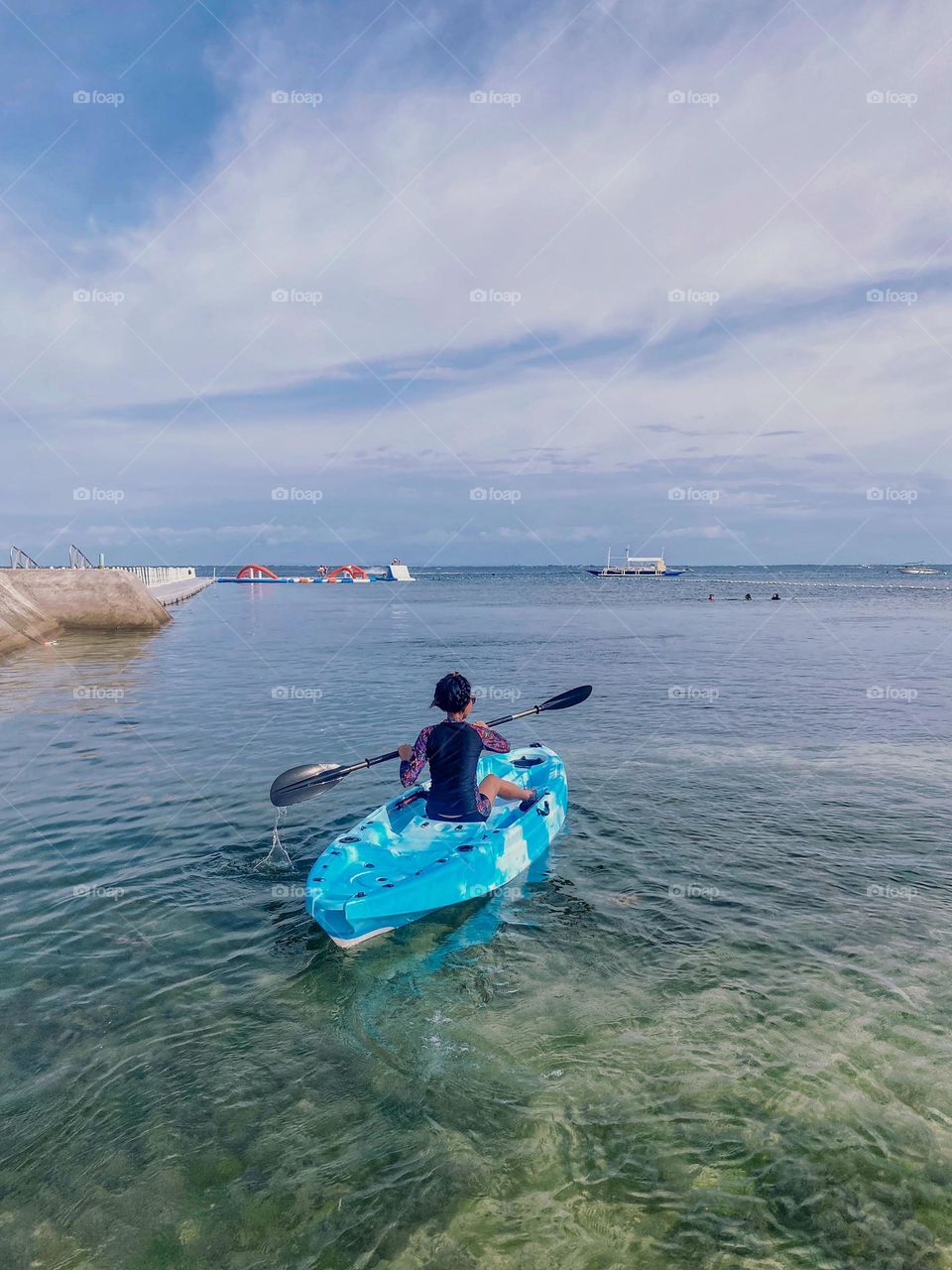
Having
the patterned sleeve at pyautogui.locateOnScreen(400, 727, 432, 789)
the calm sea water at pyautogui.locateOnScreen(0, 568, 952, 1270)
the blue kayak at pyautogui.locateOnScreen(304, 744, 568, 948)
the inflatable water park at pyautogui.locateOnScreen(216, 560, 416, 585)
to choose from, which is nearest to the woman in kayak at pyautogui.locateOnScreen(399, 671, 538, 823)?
the patterned sleeve at pyautogui.locateOnScreen(400, 727, 432, 789)

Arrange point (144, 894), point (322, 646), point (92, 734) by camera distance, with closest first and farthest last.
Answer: point (144, 894) < point (92, 734) < point (322, 646)

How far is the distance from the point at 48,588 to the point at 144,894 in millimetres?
28631

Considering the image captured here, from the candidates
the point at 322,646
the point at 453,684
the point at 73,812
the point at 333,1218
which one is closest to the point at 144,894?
the point at 73,812

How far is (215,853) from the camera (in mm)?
9320

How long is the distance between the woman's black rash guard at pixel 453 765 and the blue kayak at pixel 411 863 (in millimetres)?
183

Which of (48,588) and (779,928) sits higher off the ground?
(48,588)

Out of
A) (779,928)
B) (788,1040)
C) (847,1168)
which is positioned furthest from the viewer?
(779,928)

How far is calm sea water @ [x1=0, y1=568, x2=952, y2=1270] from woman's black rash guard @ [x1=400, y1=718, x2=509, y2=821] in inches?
42.7

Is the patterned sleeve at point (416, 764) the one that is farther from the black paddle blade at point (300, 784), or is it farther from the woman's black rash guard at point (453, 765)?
the black paddle blade at point (300, 784)

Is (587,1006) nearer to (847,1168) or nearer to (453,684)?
(847,1168)

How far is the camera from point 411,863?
7.61m

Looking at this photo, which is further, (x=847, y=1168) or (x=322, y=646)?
(x=322, y=646)

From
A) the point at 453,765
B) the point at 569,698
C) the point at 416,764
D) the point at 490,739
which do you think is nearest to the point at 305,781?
the point at 416,764

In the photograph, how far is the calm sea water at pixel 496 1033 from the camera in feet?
13.7
